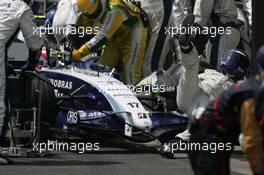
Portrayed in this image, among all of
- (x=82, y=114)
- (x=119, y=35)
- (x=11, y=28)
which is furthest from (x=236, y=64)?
(x=119, y=35)

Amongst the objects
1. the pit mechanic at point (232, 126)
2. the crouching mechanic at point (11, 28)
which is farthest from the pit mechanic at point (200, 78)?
the pit mechanic at point (232, 126)

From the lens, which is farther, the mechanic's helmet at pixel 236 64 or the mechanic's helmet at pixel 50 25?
Result: the mechanic's helmet at pixel 50 25

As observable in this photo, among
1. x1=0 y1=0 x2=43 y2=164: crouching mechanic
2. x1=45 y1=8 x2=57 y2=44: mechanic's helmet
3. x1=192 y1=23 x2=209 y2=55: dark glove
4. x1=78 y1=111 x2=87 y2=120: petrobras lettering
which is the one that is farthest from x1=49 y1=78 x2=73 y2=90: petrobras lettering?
x1=45 y1=8 x2=57 y2=44: mechanic's helmet

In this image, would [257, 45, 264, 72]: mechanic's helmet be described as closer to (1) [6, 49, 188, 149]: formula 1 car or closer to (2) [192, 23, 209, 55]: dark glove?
(1) [6, 49, 188, 149]: formula 1 car

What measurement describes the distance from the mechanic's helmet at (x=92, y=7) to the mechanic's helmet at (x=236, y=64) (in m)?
2.68

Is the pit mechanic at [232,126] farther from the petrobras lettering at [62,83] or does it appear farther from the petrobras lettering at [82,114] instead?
the petrobras lettering at [62,83]

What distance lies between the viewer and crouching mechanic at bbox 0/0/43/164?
337 inches

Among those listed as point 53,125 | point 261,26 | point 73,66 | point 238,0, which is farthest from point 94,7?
point 238,0

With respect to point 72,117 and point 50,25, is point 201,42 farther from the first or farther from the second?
point 50,25

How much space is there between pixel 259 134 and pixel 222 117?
282mm

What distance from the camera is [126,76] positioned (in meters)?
11.9

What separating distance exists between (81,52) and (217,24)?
2.16m

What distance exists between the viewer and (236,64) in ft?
29.4

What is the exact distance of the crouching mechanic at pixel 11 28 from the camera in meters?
8.57
